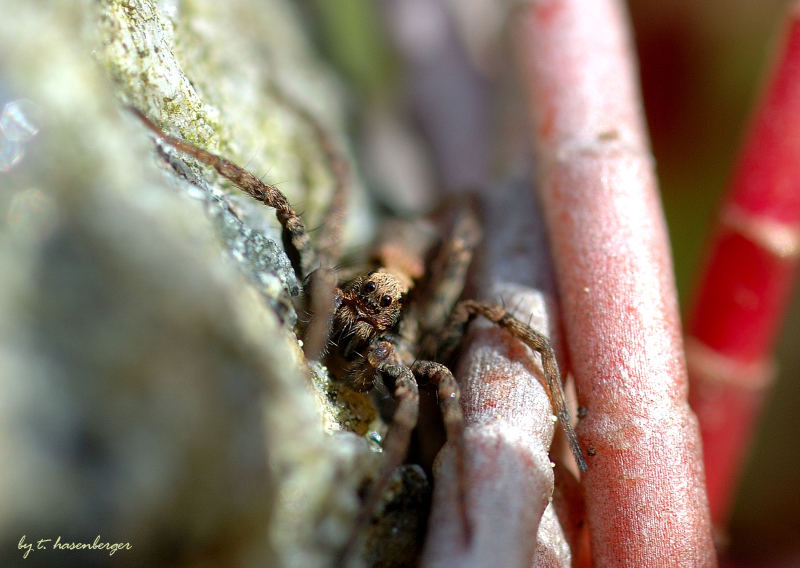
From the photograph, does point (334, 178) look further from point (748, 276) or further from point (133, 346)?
point (748, 276)

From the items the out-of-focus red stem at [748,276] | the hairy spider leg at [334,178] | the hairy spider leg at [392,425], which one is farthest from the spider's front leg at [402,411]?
the out-of-focus red stem at [748,276]

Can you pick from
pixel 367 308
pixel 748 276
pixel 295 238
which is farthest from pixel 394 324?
pixel 748 276

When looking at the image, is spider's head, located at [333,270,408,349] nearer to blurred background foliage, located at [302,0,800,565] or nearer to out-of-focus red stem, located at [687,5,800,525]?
out-of-focus red stem, located at [687,5,800,525]

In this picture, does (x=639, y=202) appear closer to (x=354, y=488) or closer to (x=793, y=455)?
(x=354, y=488)

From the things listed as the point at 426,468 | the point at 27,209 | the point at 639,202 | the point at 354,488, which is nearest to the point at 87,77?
the point at 27,209

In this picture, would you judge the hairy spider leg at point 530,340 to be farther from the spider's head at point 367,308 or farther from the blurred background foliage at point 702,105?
the blurred background foliage at point 702,105

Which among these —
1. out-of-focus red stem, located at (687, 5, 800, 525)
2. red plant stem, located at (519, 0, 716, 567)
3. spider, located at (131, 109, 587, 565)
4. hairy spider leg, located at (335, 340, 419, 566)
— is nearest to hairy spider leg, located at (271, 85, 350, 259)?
spider, located at (131, 109, 587, 565)
